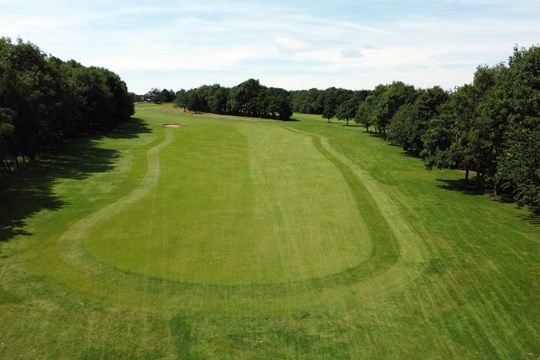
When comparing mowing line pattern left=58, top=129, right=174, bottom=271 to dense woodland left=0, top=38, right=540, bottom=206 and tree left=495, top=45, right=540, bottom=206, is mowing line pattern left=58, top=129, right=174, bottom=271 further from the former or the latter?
tree left=495, top=45, right=540, bottom=206

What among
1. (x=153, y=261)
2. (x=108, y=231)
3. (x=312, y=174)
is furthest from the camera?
(x=312, y=174)

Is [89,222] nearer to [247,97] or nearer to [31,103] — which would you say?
[31,103]

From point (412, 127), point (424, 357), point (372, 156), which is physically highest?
point (412, 127)

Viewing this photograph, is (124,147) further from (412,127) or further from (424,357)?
(424,357)

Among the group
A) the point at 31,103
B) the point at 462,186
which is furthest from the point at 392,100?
the point at 31,103

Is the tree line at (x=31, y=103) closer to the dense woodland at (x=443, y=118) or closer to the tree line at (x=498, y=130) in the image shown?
the dense woodland at (x=443, y=118)

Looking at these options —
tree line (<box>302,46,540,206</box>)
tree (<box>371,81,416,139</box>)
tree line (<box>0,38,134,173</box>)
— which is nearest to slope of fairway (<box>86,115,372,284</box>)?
tree line (<box>302,46,540,206</box>)

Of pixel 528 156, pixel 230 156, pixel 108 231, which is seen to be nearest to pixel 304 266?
pixel 108 231

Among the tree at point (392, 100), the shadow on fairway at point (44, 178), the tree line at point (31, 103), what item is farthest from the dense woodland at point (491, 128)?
the tree line at point (31, 103)
